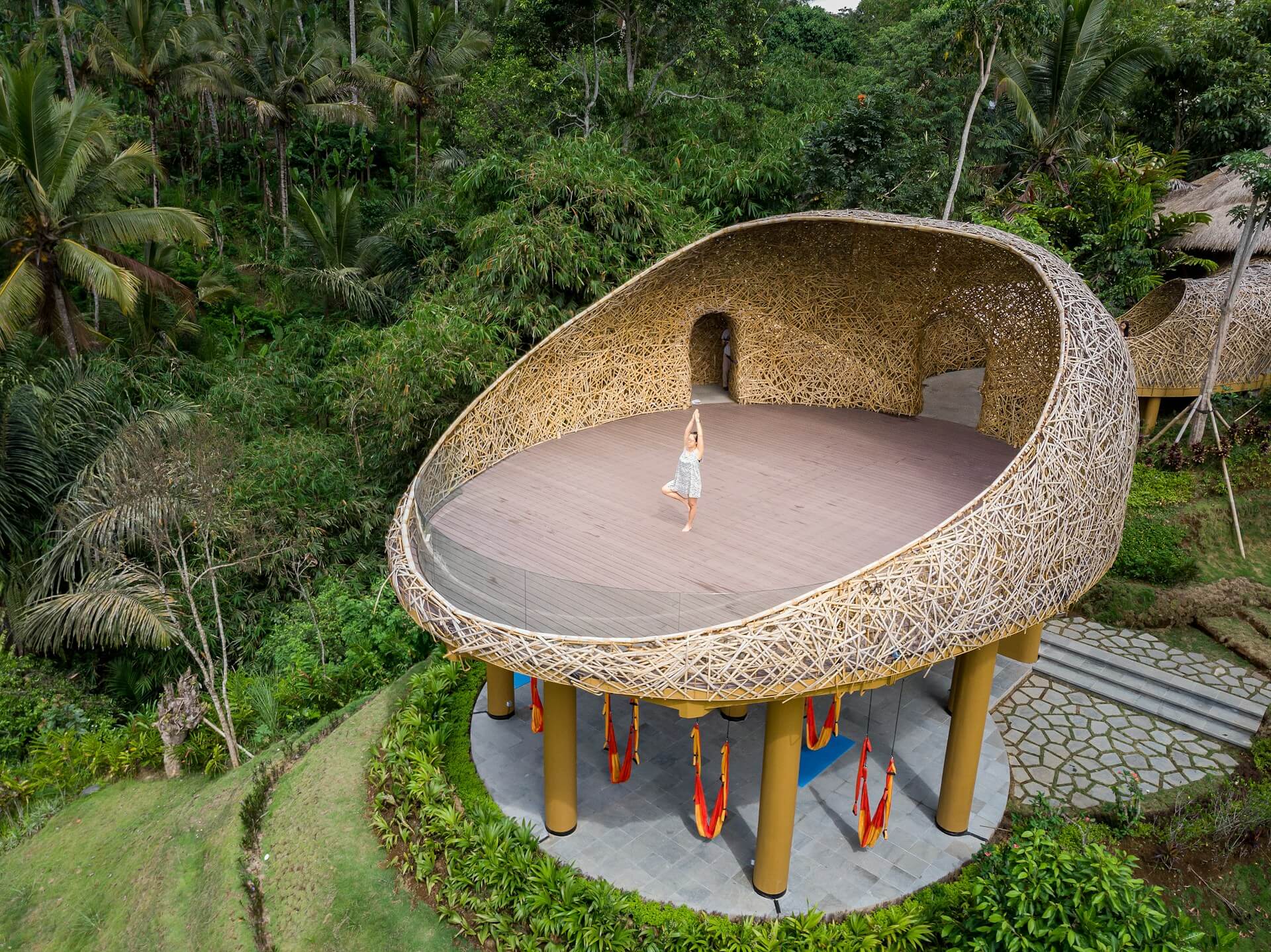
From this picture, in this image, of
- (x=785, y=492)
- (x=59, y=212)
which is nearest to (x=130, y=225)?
(x=59, y=212)

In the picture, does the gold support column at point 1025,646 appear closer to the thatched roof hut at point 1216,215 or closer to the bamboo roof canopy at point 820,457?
the bamboo roof canopy at point 820,457

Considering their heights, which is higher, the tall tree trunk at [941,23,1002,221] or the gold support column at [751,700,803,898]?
the tall tree trunk at [941,23,1002,221]

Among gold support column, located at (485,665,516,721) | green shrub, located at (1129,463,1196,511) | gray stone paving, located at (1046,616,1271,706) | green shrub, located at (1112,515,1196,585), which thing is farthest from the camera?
green shrub, located at (1129,463,1196,511)

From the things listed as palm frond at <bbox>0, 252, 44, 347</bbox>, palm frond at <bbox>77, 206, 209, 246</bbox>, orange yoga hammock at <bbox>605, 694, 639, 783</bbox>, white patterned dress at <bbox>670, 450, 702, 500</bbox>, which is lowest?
orange yoga hammock at <bbox>605, 694, 639, 783</bbox>

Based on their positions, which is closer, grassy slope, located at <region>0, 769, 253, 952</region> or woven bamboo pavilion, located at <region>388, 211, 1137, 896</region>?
woven bamboo pavilion, located at <region>388, 211, 1137, 896</region>

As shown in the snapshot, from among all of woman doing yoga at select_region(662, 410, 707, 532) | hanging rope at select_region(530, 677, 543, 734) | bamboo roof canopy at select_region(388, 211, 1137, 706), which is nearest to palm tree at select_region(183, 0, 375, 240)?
bamboo roof canopy at select_region(388, 211, 1137, 706)

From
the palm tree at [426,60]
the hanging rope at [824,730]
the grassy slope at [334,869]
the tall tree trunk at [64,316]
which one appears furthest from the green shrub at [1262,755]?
the palm tree at [426,60]

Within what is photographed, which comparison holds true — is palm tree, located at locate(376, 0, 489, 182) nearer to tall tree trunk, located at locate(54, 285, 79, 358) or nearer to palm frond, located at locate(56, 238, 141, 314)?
tall tree trunk, located at locate(54, 285, 79, 358)
